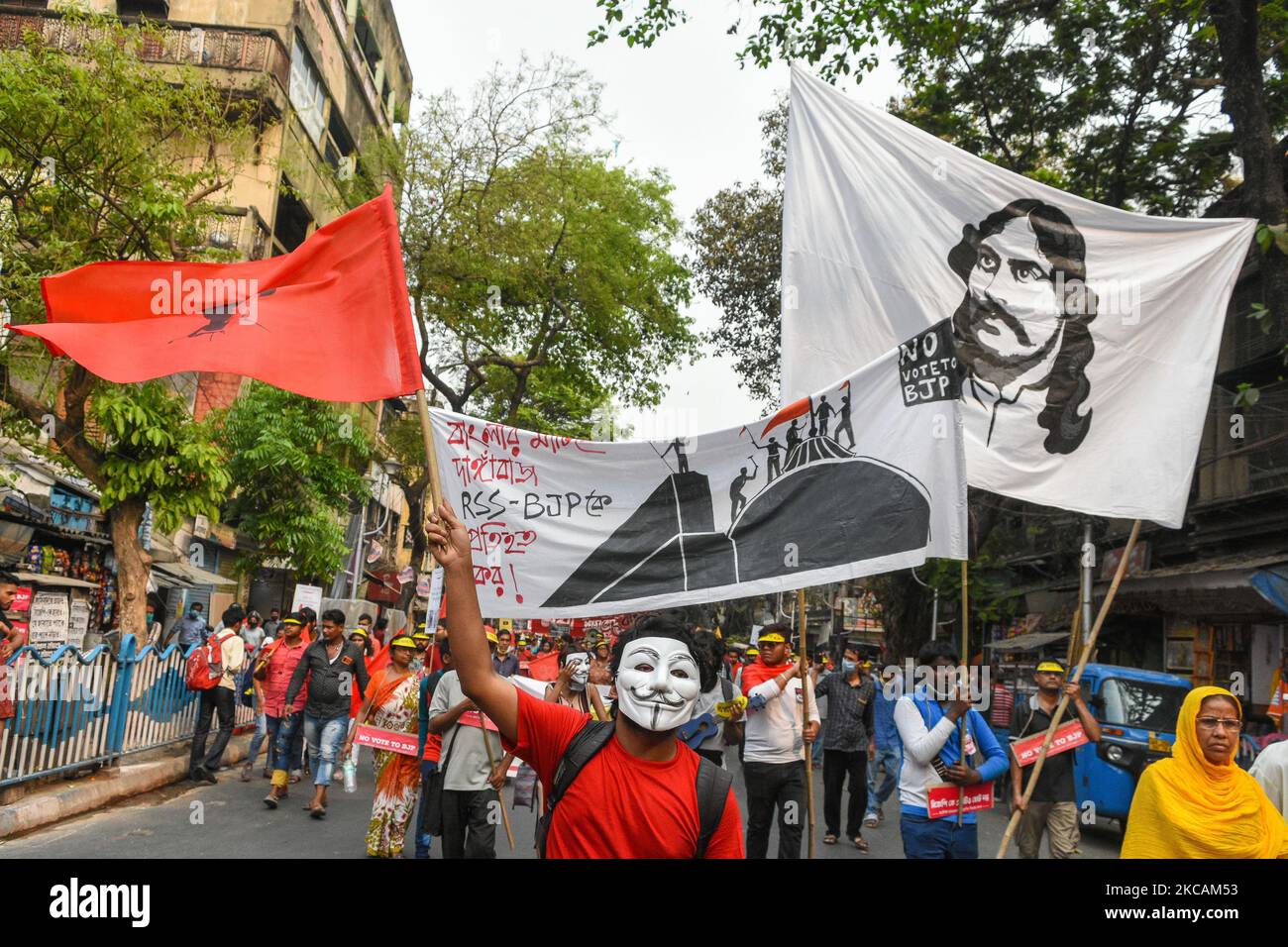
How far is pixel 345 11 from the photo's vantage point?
3077 centimetres

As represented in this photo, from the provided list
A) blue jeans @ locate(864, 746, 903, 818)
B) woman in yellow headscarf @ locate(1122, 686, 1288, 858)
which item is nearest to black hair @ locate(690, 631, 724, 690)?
woman in yellow headscarf @ locate(1122, 686, 1288, 858)

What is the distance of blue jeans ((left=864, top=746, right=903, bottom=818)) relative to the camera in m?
11.4

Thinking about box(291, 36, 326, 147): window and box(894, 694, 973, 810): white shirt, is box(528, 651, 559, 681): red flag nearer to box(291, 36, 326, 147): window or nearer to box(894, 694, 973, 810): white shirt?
box(894, 694, 973, 810): white shirt

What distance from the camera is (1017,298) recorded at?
5676 millimetres

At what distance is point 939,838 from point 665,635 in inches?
119

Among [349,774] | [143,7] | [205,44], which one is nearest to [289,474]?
[349,774]

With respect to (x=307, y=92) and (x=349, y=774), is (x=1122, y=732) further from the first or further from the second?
(x=307, y=92)

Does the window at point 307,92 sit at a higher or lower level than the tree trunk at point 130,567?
higher

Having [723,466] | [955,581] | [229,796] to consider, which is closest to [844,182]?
[723,466]

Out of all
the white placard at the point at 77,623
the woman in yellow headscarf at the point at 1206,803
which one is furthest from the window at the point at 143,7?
the woman in yellow headscarf at the point at 1206,803

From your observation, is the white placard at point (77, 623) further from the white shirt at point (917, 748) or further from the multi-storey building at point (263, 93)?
the white shirt at point (917, 748)

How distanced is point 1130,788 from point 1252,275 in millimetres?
11335

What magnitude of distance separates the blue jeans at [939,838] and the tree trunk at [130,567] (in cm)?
928

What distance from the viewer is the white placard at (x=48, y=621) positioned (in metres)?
11.1
